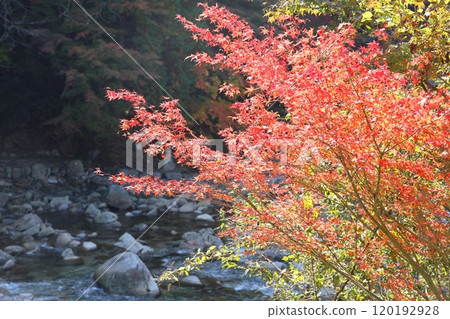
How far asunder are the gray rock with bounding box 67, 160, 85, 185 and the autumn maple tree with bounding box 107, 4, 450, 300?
24.3 ft

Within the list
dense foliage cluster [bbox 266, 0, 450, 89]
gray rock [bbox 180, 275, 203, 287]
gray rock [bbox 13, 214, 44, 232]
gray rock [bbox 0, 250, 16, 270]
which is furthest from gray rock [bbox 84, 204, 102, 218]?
dense foliage cluster [bbox 266, 0, 450, 89]

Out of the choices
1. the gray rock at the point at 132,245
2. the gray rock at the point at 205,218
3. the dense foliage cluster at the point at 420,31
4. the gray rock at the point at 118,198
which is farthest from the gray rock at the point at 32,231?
the dense foliage cluster at the point at 420,31

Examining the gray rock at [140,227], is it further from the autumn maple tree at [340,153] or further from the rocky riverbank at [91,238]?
the autumn maple tree at [340,153]

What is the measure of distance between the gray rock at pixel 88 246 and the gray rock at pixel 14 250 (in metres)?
0.77

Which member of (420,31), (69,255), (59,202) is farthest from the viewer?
(59,202)

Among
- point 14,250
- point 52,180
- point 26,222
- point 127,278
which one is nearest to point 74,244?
point 14,250

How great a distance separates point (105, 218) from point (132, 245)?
5.01 ft

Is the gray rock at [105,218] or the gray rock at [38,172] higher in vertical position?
the gray rock at [38,172]

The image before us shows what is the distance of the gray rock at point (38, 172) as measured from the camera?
10009 mm

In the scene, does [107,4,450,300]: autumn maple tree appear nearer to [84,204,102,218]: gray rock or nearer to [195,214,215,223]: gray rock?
[195,214,215,223]: gray rock

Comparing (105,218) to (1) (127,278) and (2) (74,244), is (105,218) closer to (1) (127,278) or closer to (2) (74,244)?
(2) (74,244)

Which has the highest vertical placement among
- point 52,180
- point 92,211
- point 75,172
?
point 75,172

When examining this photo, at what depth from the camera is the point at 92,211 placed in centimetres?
869
